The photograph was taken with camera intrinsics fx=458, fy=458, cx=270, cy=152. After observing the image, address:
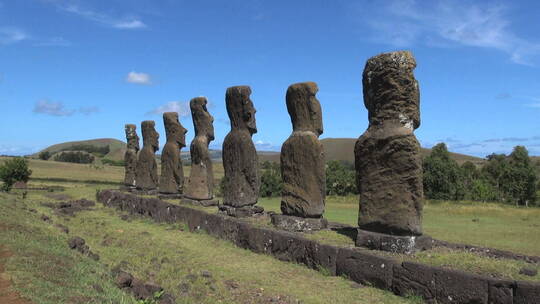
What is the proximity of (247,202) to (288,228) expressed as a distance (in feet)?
8.39

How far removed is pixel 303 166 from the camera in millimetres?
10000

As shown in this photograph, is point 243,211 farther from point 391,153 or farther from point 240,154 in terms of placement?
point 391,153

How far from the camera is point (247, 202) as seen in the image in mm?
12195

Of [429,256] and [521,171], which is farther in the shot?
[521,171]

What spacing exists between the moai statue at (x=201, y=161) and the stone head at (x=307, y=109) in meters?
5.40

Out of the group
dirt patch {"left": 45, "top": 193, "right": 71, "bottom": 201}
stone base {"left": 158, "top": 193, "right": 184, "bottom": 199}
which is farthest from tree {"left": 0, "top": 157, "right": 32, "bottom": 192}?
stone base {"left": 158, "top": 193, "right": 184, "bottom": 199}

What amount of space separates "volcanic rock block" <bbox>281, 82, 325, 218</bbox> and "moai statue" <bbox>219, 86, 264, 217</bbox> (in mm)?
1911

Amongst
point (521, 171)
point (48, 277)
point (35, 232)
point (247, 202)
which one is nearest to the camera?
point (48, 277)

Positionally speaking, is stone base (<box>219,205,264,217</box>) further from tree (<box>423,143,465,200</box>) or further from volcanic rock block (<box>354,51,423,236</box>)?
tree (<box>423,143,465,200</box>)

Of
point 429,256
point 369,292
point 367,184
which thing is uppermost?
point 367,184

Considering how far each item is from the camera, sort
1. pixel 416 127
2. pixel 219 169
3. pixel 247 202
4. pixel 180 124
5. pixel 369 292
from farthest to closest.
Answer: pixel 219 169 → pixel 180 124 → pixel 247 202 → pixel 416 127 → pixel 369 292

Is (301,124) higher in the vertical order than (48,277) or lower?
higher

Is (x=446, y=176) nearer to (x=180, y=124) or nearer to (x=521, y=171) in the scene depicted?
(x=521, y=171)

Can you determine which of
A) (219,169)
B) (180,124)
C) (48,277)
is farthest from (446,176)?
(219,169)
